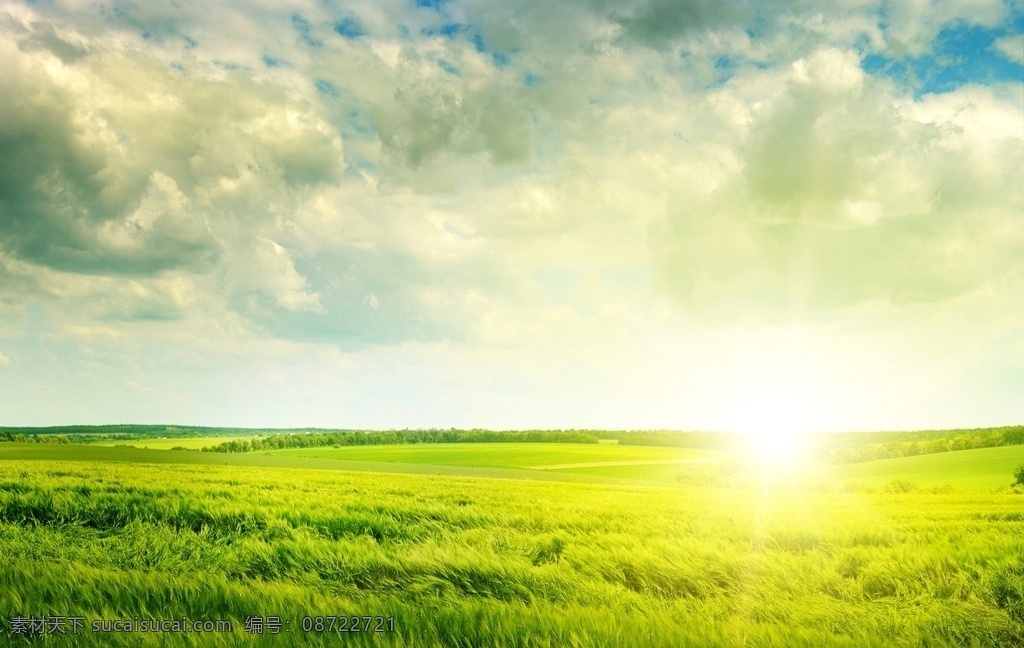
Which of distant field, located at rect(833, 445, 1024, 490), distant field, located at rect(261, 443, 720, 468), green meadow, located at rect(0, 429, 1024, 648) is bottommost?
distant field, located at rect(261, 443, 720, 468)

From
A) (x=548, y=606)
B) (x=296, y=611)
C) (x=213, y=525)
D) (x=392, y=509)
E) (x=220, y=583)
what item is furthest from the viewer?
(x=392, y=509)

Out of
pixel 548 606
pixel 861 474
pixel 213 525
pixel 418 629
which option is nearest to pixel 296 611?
pixel 418 629

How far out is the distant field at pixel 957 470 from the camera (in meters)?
41.1

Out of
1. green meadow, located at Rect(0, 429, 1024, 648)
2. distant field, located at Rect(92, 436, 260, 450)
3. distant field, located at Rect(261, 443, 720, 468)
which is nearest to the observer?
green meadow, located at Rect(0, 429, 1024, 648)

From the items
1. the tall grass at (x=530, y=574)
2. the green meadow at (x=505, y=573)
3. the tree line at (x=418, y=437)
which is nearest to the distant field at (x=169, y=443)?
the tree line at (x=418, y=437)

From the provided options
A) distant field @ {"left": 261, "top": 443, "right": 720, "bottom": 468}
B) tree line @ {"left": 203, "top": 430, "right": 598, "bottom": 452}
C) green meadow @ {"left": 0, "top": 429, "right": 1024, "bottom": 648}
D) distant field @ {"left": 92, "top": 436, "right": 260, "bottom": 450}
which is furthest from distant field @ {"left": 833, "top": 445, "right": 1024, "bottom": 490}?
distant field @ {"left": 92, "top": 436, "right": 260, "bottom": 450}

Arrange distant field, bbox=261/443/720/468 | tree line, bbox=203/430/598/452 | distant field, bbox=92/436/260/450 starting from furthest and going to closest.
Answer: tree line, bbox=203/430/598/452 → distant field, bbox=92/436/260/450 → distant field, bbox=261/443/720/468

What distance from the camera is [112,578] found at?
550 cm

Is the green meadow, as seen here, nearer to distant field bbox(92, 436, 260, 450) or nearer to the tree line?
distant field bbox(92, 436, 260, 450)

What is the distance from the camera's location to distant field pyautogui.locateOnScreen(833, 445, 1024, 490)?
41.1 meters

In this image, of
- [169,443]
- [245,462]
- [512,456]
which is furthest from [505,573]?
[169,443]

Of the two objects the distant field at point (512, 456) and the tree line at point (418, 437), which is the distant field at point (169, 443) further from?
the distant field at point (512, 456)

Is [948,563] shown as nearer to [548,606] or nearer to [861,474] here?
[548,606]

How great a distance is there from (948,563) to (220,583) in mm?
7548
